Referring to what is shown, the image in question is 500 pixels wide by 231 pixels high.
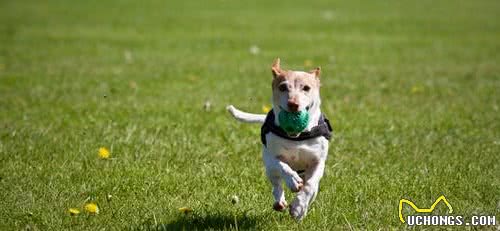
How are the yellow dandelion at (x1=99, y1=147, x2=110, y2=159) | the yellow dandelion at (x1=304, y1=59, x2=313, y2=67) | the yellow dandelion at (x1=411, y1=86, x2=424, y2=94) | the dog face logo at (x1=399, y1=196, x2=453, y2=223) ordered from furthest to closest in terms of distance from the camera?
the yellow dandelion at (x1=304, y1=59, x2=313, y2=67) < the yellow dandelion at (x1=411, y1=86, x2=424, y2=94) < the yellow dandelion at (x1=99, y1=147, x2=110, y2=159) < the dog face logo at (x1=399, y1=196, x2=453, y2=223)

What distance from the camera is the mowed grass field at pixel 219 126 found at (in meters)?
4.45

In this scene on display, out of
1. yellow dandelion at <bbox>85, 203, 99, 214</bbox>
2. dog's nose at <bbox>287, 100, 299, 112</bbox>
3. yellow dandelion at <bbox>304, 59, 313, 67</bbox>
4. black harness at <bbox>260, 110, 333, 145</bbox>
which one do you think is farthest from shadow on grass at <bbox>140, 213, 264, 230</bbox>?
yellow dandelion at <bbox>304, 59, 313, 67</bbox>

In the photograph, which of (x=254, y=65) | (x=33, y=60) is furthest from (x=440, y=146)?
(x=33, y=60)

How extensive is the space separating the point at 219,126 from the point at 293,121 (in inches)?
132

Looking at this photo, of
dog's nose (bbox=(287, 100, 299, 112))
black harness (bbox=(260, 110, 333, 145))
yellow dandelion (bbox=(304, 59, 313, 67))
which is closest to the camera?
dog's nose (bbox=(287, 100, 299, 112))

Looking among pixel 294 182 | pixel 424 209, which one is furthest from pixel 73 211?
pixel 424 209

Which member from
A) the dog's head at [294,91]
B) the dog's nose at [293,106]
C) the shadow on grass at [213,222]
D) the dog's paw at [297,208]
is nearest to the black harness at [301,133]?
the dog's head at [294,91]

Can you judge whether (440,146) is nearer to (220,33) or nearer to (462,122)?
(462,122)

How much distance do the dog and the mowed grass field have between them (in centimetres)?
22

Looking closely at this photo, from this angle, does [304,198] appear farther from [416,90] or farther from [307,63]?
[307,63]

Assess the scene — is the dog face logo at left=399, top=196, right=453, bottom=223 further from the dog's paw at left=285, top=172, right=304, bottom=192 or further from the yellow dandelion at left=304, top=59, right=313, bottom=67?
the yellow dandelion at left=304, top=59, right=313, bottom=67

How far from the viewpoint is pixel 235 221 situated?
4.01m

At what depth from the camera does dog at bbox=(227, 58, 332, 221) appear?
3.82 meters

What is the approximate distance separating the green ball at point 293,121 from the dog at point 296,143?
32 mm
